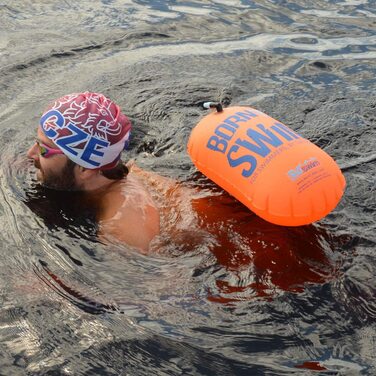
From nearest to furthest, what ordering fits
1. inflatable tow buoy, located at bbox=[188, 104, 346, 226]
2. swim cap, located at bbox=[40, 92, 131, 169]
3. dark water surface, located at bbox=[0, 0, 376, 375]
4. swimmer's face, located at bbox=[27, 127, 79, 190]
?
dark water surface, located at bbox=[0, 0, 376, 375] → inflatable tow buoy, located at bbox=[188, 104, 346, 226] → swim cap, located at bbox=[40, 92, 131, 169] → swimmer's face, located at bbox=[27, 127, 79, 190]

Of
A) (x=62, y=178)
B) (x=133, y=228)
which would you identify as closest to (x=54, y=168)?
(x=62, y=178)

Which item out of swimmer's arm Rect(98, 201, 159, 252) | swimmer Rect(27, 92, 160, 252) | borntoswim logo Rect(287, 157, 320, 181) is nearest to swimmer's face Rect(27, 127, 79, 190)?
swimmer Rect(27, 92, 160, 252)

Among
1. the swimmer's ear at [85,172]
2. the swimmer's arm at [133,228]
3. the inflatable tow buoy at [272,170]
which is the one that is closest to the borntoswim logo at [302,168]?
the inflatable tow buoy at [272,170]

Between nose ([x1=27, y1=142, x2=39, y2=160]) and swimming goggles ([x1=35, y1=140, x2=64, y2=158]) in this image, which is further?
nose ([x1=27, y1=142, x2=39, y2=160])

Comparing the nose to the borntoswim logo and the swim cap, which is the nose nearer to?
the swim cap

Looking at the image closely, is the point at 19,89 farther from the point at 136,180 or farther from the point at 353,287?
the point at 353,287

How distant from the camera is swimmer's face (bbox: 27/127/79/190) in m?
5.43

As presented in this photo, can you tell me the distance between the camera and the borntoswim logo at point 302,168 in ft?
15.5

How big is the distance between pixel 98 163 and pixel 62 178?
36cm

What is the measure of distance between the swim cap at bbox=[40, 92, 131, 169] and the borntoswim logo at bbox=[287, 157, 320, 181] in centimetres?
155

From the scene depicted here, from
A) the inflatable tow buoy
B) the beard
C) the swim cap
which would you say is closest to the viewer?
the inflatable tow buoy

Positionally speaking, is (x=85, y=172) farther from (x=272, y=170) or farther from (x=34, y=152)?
(x=272, y=170)

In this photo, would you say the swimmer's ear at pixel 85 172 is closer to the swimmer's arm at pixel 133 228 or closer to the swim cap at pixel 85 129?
the swim cap at pixel 85 129

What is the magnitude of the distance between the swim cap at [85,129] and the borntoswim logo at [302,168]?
155 cm
